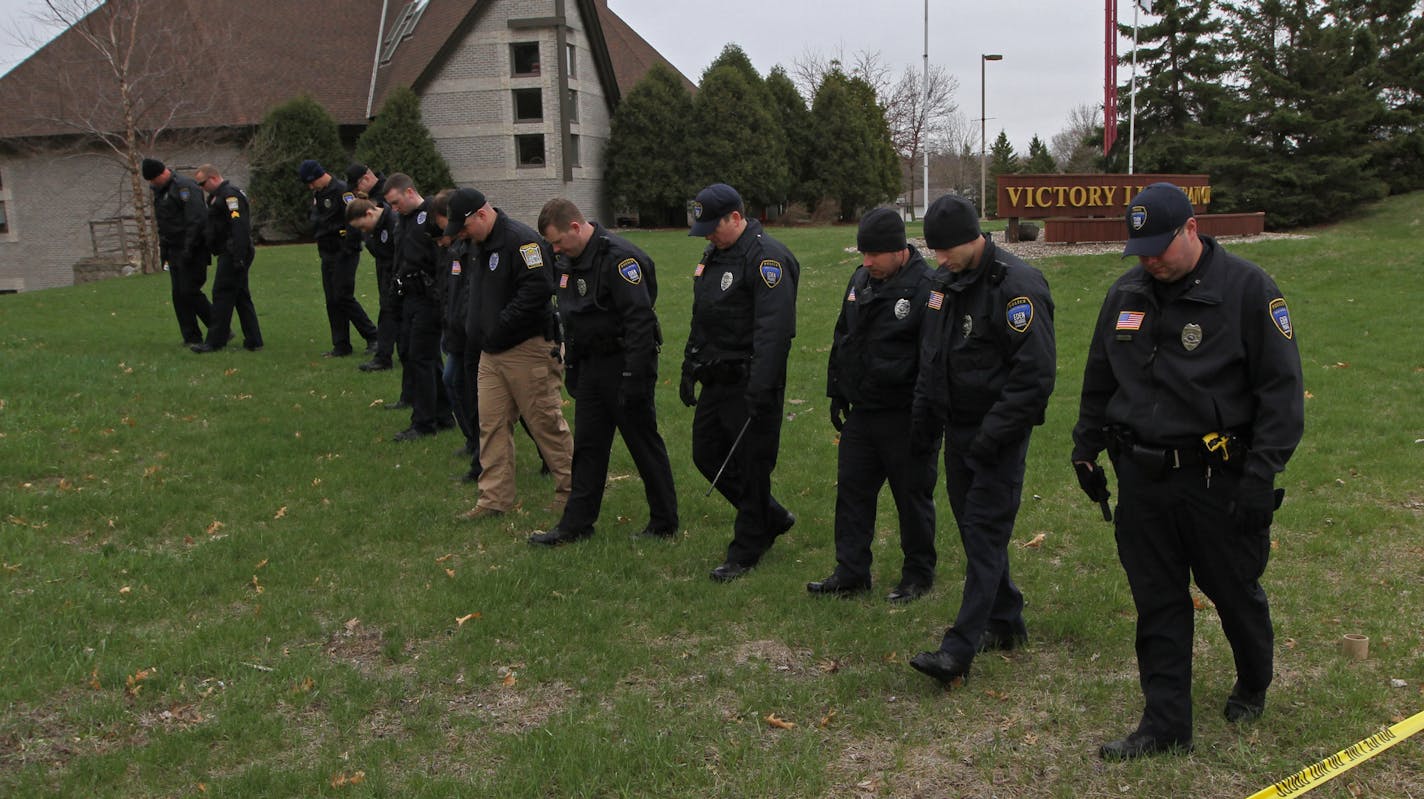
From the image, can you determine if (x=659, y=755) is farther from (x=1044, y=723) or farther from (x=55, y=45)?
(x=55, y=45)

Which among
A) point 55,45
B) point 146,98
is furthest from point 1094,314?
point 55,45

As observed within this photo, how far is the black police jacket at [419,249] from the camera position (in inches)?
337

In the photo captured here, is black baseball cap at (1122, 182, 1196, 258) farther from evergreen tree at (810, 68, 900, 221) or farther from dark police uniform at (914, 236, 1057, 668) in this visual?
evergreen tree at (810, 68, 900, 221)

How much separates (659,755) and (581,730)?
0.38 m

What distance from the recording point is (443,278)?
324 inches

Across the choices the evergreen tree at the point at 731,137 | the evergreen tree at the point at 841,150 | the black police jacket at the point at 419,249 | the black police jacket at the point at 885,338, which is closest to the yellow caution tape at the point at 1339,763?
the black police jacket at the point at 885,338

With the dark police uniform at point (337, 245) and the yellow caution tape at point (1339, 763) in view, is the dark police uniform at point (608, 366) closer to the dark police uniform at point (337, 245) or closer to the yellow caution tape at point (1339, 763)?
the yellow caution tape at point (1339, 763)

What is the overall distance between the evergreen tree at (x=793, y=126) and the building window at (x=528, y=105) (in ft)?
28.7

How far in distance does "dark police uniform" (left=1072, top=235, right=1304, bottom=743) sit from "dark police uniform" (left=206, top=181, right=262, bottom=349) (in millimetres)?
10566

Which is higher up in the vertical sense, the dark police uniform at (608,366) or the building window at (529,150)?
the building window at (529,150)

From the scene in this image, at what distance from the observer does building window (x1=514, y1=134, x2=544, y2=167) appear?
3794 centimetres

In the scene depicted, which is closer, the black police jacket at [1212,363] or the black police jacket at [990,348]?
the black police jacket at [1212,363]

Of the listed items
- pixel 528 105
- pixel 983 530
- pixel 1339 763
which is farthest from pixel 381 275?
pixel 528 105

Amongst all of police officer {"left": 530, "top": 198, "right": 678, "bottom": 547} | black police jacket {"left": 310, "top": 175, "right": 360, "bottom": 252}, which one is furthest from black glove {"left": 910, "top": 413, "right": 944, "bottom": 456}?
black police jacket {"left": 310, "top": 175, "right": 360, "bottom": 252}
